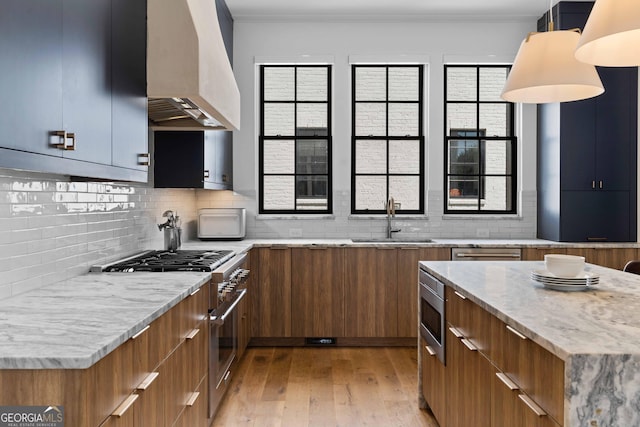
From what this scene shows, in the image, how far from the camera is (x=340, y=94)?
209 inches

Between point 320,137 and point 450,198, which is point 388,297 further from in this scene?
point 320,137

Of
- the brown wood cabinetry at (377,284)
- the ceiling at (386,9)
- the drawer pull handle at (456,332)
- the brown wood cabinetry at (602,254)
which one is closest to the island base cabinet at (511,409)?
the drawer pull handle at (456,332)

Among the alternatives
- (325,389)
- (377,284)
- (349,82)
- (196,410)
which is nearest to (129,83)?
(196,410)

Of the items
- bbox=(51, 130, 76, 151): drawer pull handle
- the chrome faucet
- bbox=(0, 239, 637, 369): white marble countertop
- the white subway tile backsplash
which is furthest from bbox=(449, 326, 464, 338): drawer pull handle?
the chrome faucet

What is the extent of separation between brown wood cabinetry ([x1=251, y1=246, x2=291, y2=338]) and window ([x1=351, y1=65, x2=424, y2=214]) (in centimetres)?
114

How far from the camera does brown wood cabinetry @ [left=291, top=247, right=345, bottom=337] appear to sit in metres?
4.67

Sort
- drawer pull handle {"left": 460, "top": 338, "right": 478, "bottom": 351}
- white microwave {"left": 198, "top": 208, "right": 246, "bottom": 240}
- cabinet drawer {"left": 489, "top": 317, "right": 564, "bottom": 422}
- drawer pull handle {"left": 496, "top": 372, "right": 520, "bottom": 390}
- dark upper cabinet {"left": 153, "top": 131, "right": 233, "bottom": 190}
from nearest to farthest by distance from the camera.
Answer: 1. cabinet drawer {"left": 489, "top": 317, "right": 564, "bottom": 422}
2. drawer pull handle {"left": 496, "top": 372, "right": 520, "bottom": 390}
3. drawer pull handle {"left": 460, "top": 338, "right": 478, "bottom": 351}
4. dark upper cabinet {"left": 153, "top": 131, "right": 233, "bottom": 190}
5. white microwave {"left": 198, "top": 208, "right": 246, "bottom": 240}

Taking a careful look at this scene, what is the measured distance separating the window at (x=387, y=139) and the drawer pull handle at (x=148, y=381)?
369 centimetres

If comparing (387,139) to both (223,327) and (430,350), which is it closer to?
(430,350)

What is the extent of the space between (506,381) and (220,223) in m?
3.48

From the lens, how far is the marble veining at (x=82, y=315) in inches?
51.7

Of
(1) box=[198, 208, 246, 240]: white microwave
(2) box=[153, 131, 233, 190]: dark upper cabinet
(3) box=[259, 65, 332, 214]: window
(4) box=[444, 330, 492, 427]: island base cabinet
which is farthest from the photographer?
(3) box=[259, 65, 332, 214]: window

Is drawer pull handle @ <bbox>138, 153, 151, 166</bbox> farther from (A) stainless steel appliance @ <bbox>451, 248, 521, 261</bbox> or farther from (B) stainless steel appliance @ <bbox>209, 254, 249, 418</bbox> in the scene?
(A) stainless steel appliance @ <bbox>451, 248, 521, 261</bbox>

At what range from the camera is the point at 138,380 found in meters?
1.75
